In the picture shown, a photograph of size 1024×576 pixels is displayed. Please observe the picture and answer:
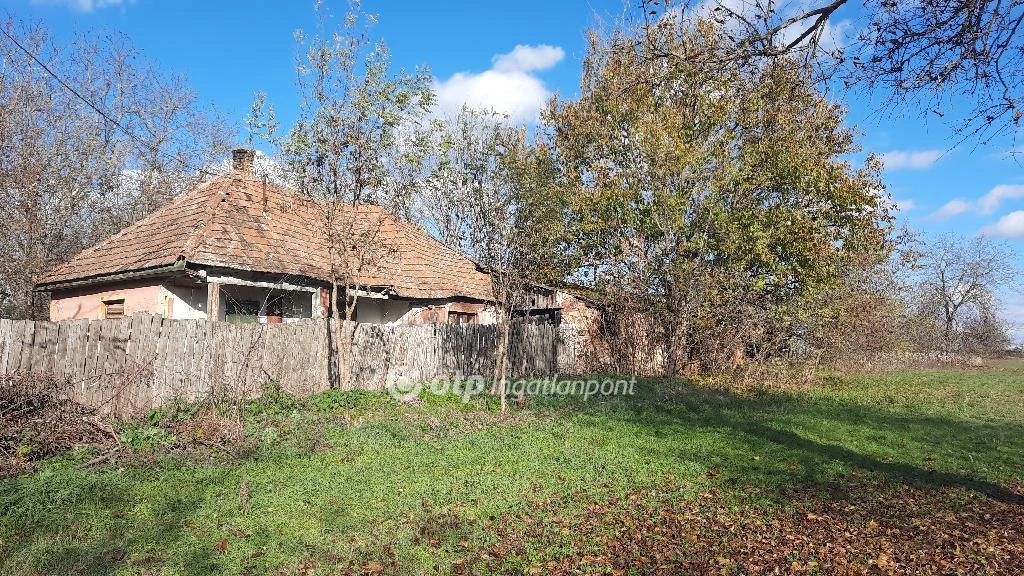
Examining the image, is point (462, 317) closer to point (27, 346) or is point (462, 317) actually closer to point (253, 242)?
point (253, 242)

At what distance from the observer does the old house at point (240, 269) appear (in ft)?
39.0

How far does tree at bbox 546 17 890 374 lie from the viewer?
16.0 meters

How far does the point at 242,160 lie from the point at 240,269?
540 centimetres

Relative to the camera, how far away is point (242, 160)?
16000 millimetres

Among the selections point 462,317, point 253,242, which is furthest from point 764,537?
point 462,317

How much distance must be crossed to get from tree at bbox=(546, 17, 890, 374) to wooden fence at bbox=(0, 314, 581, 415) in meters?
6.89

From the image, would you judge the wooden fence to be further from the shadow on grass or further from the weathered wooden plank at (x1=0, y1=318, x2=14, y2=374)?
the shadow on grass

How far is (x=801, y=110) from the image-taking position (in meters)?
18.0

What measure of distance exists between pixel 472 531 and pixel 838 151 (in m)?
20.2

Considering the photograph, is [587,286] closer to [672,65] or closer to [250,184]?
[250,184]

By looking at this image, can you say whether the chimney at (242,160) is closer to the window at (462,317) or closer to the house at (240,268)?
the house at (240,268)

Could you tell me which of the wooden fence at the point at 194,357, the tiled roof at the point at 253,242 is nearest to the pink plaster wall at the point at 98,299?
the tiled roof at the point at 253,242

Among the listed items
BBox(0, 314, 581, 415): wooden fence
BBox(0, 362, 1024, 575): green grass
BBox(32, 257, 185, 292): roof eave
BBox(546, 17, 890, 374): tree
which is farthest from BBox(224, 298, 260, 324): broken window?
BBox(546, 17, 890, 374): tree

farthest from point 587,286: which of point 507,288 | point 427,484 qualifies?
point 427,484
